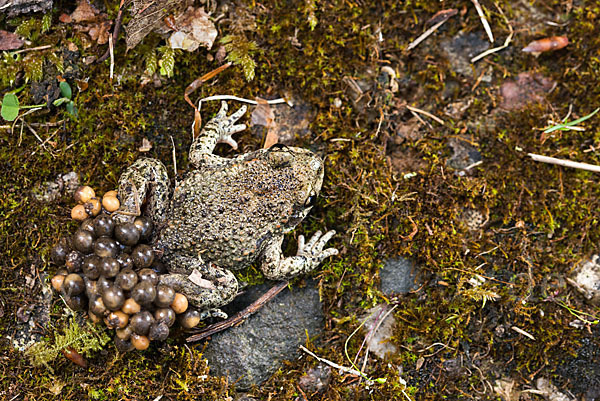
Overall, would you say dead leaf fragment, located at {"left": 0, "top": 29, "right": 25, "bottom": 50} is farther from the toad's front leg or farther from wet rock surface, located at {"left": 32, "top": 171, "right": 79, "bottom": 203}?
the toad's front leg

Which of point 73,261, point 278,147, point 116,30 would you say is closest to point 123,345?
point 73,261

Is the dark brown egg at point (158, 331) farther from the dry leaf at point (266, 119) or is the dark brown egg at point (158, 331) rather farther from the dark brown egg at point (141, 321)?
the dry leaf at point (266, 119)

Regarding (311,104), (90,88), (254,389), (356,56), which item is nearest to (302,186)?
(311,104)

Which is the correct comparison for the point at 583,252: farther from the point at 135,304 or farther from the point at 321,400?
the point at 135,304

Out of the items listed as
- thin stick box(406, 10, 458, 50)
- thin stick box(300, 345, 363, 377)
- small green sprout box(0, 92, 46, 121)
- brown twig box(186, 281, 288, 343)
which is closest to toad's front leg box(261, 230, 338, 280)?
brown twig box(186, 281, 288, 343)

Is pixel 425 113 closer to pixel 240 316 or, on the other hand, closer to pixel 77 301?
pixel 240 316

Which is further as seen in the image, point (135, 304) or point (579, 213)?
point (579, 213)
